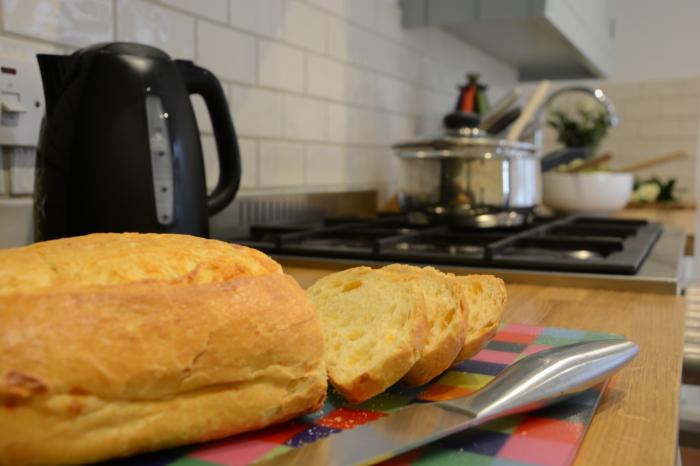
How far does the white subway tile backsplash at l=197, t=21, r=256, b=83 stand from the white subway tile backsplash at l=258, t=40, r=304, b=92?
3 centimetres

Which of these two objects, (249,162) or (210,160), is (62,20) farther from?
(249,162)

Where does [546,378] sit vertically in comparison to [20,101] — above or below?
below

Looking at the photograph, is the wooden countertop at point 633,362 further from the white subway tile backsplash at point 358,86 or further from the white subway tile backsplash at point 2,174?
the white subway tile backsplash at point 358,86

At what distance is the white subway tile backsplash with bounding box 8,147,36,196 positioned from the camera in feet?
2.99

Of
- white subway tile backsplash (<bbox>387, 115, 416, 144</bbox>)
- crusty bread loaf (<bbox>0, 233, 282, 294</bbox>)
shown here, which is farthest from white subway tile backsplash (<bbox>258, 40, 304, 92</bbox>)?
crusty bread loaf (<bbox>0, 233, 282, 294</bbox>)

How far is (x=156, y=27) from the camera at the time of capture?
3.69ft

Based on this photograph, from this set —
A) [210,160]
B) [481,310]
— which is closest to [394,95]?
[210,160]

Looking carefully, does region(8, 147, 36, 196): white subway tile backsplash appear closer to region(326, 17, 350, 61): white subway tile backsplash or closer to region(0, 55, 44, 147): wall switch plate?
region(0, 55, 44, 147): wall switch plate

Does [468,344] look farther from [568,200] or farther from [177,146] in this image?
[568,200]

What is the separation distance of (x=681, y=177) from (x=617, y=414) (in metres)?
2.86

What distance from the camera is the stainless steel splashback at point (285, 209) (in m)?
1.31

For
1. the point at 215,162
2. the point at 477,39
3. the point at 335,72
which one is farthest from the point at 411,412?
the point at 477,39

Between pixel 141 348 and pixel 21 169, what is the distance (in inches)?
25.9

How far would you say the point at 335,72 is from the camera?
1667mm
